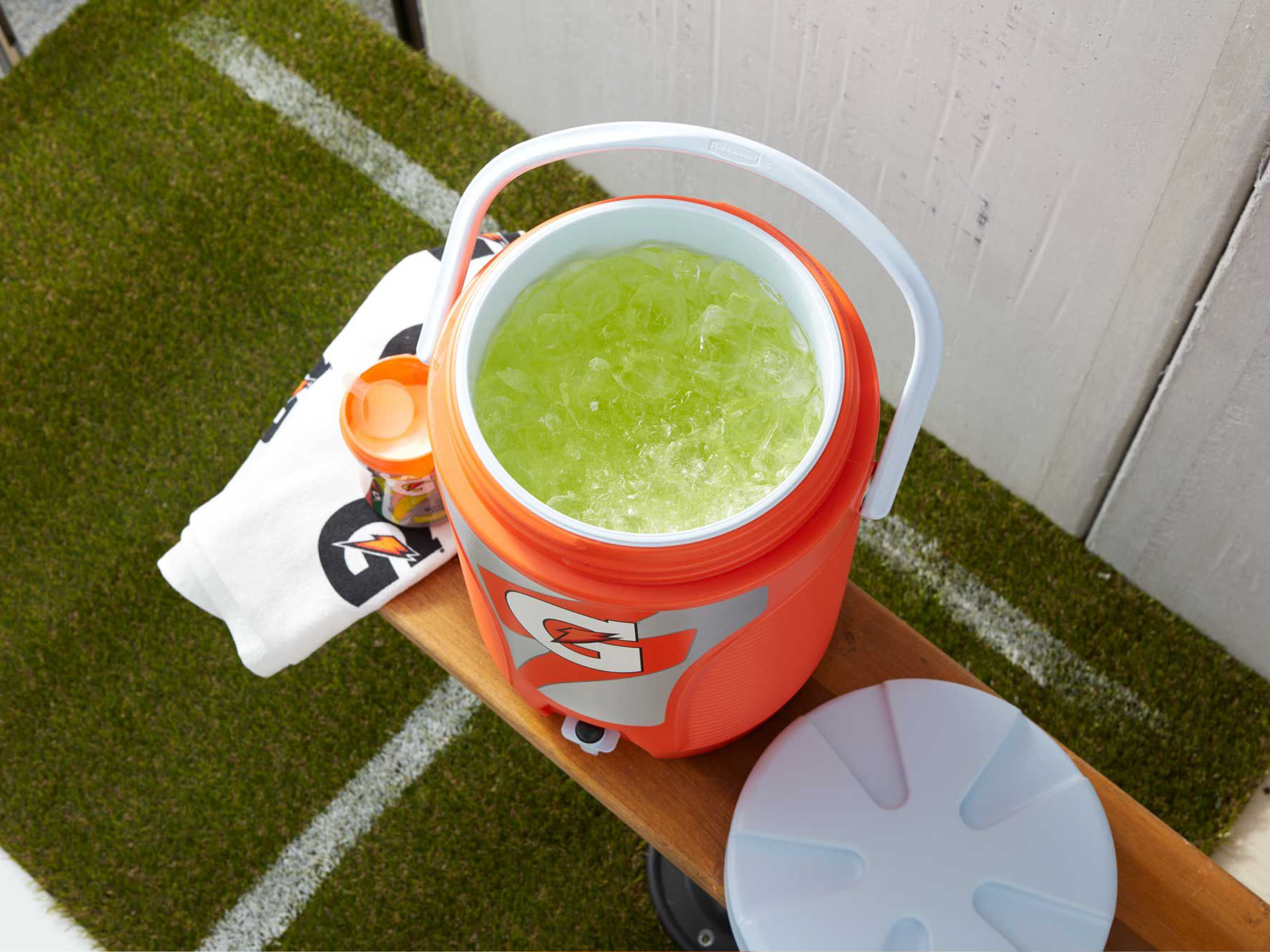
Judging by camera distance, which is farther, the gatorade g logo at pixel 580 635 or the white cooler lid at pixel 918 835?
the white cooler lid at pixel 918 835

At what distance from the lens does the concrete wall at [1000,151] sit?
56.1 inches

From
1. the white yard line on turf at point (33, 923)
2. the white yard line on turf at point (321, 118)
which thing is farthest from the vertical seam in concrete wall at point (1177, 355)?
the white yard line on turf at point (33, 923)

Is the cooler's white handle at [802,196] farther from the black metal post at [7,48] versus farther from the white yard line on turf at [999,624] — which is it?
the black metal post at [7,48]

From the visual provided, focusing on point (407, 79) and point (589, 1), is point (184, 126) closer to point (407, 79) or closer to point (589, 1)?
point (407, 79)

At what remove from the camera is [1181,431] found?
180 cm

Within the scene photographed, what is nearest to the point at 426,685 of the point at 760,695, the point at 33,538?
the point at 33,538

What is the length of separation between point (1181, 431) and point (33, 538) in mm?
2069

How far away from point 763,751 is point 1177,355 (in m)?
0.85

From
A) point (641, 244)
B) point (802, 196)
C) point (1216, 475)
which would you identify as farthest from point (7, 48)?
point (1216, 475)

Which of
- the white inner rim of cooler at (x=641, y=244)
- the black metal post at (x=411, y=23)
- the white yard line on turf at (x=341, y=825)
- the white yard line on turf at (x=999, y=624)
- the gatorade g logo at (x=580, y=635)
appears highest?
the white inner rim of cooler at (x=641, y=244)

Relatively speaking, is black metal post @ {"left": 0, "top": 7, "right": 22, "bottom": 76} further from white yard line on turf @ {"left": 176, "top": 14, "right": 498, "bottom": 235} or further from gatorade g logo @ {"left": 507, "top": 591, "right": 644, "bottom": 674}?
gatorade g logo @ {"left": 507, "top": 591, "right": 644, "bottom": 674}

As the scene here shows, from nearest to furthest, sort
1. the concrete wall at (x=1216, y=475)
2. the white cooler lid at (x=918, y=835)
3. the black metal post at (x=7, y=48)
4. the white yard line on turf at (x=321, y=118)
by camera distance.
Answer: the white cooler lid at (x=918, y=835)
the concrete wall at (x=1216, y=475)
the white yard line on turf at (x=321, y=118)
the black metal post at (x=7, y=48)

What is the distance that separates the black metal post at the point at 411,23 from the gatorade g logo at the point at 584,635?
194cm

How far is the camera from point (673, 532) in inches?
39.4
